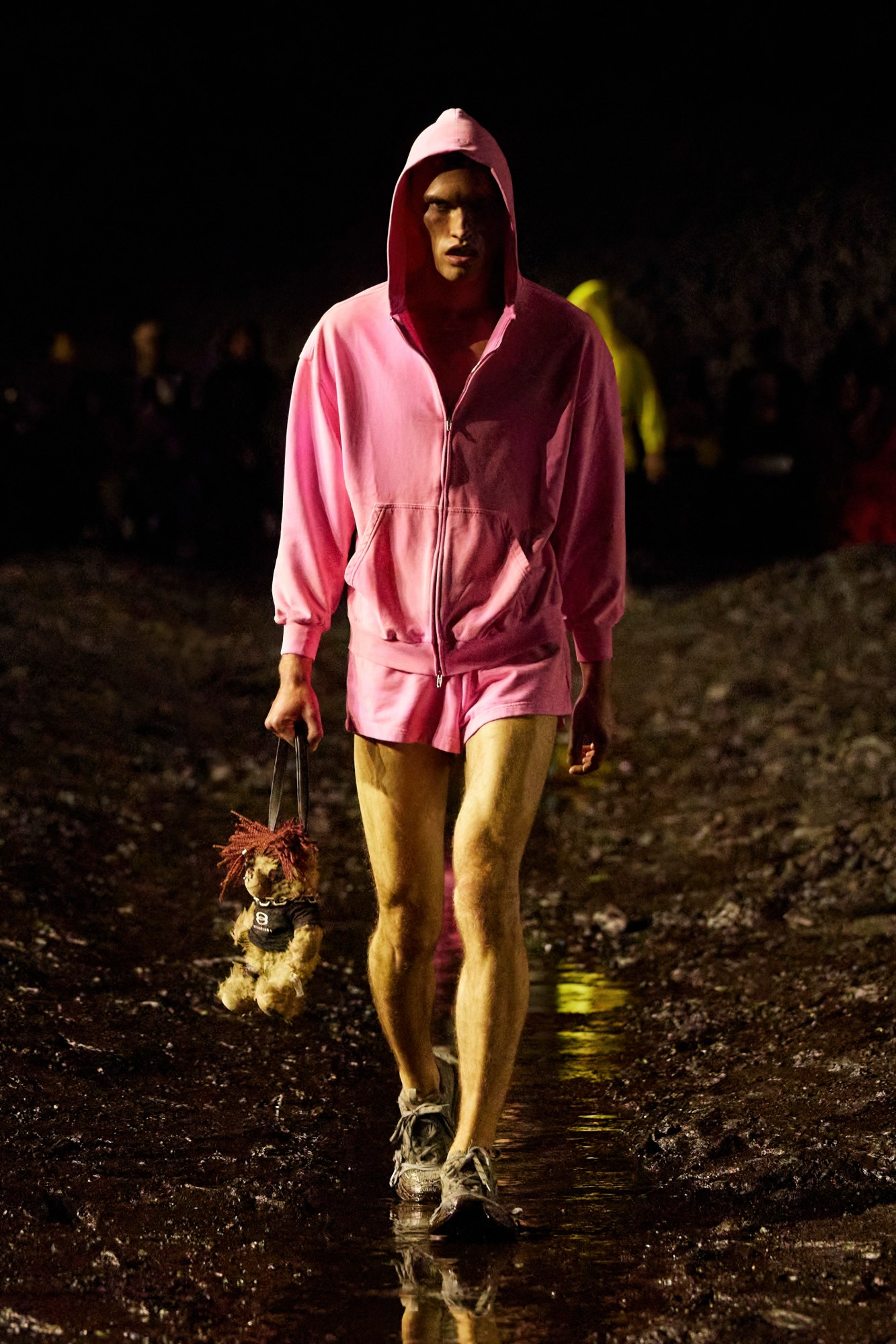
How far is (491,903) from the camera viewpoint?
3928 millimetres

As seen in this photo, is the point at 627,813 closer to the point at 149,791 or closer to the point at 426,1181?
the point at 149,791

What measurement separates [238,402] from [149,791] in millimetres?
7322

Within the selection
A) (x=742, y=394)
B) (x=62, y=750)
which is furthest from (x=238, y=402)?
(x=62, y=750)

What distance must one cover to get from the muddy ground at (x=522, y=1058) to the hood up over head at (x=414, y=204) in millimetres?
1958

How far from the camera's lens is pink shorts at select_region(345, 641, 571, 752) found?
3.96m

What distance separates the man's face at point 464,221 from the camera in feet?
13.3

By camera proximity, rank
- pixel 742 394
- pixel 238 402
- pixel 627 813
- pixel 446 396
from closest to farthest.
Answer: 1. pixel 446 396
2. pixel 627 813
3. pixel 238 402
4. pixel 742 394

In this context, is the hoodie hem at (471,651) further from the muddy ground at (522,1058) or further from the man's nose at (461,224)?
the muddy ground at (522,1058)

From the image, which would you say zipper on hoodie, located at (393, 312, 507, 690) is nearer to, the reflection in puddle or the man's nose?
the man's nose

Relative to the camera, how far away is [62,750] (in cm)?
945

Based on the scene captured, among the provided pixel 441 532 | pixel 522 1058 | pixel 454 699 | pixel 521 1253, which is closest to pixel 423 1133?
pixel 521 1253

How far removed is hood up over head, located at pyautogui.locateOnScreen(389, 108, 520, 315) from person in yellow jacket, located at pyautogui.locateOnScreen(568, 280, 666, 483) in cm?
1060

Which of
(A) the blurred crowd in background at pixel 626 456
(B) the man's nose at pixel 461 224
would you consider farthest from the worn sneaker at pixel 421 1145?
(A) the blurred crowd in background at pixel 626 456

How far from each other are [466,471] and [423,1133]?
1455mm
